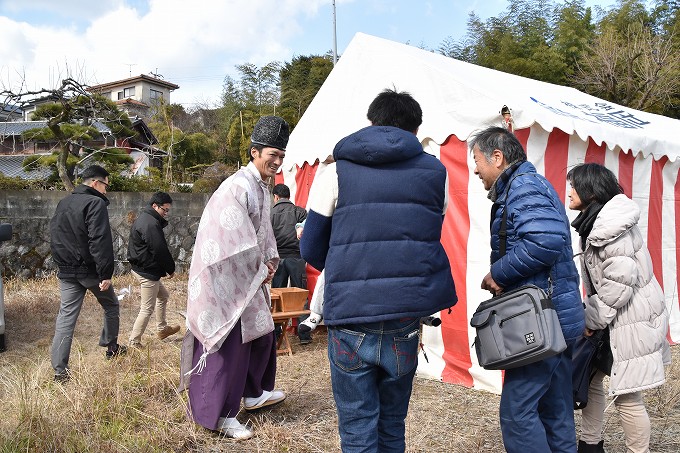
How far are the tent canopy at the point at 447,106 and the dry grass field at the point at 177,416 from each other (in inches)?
74.3

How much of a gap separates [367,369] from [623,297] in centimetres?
136

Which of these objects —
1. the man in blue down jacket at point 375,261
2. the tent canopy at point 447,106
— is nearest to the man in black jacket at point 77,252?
the tent canopy at point 447,106

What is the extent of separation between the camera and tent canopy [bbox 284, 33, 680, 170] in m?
4.01

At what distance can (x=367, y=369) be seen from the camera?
1.92 meters

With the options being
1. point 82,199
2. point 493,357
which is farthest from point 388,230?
point 82,199

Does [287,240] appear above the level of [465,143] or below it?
below

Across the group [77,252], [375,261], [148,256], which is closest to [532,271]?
[375,261]

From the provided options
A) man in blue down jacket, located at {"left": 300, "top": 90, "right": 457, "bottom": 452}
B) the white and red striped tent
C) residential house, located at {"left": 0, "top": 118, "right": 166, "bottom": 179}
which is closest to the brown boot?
the white and red striped tent

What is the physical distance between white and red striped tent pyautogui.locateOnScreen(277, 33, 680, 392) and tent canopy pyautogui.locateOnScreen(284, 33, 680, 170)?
0.01 meters

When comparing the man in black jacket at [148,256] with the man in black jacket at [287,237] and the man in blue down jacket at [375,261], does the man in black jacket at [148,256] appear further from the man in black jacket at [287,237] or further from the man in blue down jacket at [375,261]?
the man in blue down jacket at [375,261]

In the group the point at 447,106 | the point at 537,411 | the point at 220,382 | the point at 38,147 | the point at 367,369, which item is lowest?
the point at 220,382

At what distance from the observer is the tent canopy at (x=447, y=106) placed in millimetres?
4012

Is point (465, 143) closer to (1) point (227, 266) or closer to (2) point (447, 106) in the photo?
(2) point (447, 106)

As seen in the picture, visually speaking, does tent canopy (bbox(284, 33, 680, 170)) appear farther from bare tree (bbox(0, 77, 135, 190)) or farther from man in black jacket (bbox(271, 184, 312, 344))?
bare tree (bbox(0, 77, 135, 190))
